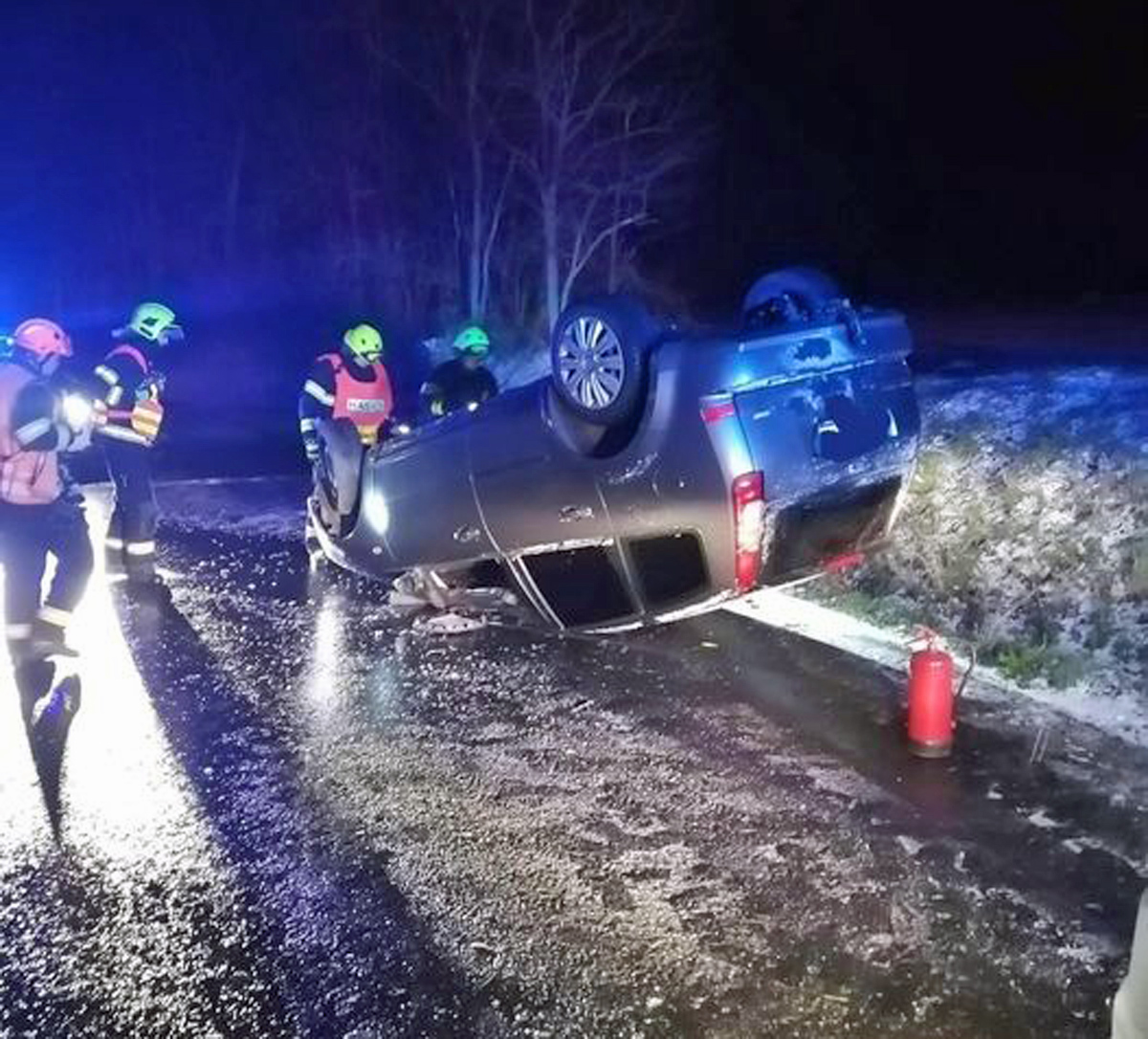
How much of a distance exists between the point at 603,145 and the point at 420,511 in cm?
1295

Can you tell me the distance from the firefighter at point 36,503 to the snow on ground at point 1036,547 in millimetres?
4189

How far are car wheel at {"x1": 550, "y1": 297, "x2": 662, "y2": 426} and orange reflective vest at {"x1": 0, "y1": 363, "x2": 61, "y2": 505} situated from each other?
2.75 metres

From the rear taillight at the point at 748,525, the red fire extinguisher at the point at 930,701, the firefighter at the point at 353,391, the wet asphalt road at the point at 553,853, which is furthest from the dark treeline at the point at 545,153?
the red fire extinguisher at the point at 930,701

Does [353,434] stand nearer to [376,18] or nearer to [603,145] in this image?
[603,145]

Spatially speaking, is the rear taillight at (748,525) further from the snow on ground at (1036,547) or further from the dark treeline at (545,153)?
the dark treeline at (545,153)

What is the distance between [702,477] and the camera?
5.30m

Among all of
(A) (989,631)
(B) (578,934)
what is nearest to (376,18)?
(A) (989,631)

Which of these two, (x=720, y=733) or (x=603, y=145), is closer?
(x=720, y=733)

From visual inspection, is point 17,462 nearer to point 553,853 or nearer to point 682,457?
point 682,457

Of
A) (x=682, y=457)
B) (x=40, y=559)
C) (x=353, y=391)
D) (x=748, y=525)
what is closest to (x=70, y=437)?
(x=40, y=559)

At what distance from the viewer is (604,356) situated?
18.1 feet

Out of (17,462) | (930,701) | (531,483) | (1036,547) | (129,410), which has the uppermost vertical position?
(129,410)

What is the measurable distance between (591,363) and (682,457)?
0.61 metres

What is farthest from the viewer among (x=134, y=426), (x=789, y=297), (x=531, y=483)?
(x=134, y=426)
